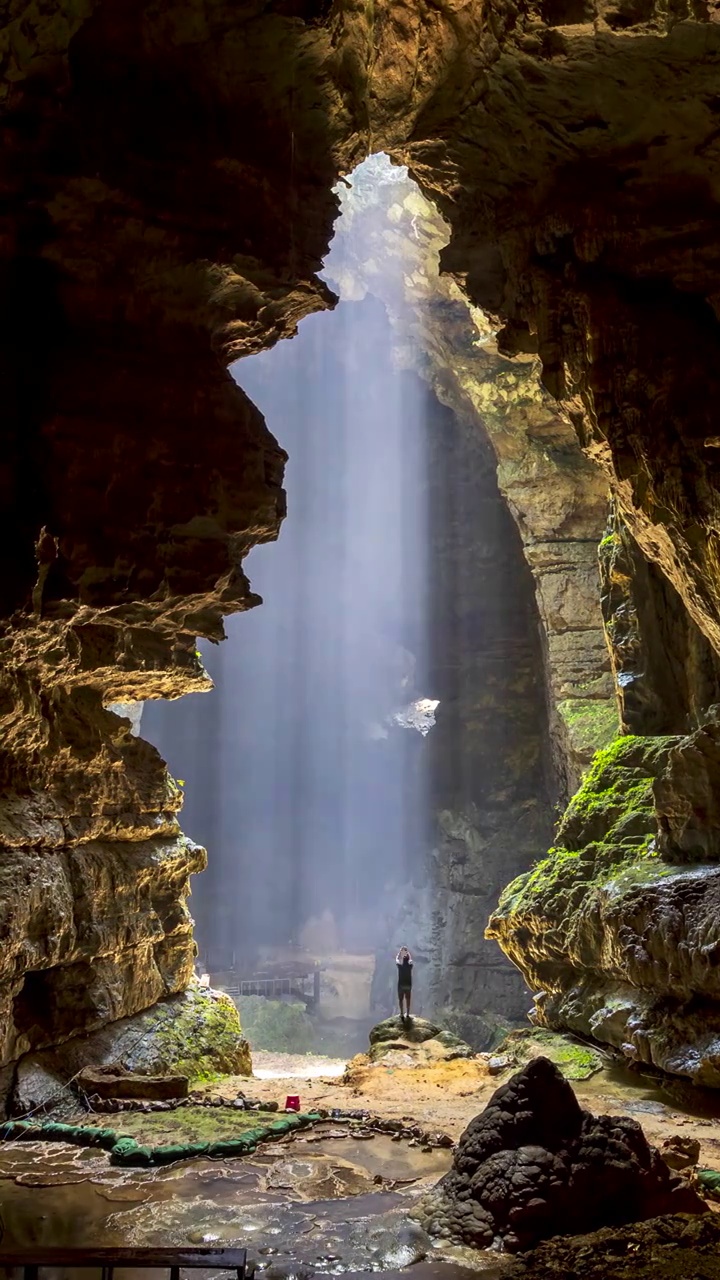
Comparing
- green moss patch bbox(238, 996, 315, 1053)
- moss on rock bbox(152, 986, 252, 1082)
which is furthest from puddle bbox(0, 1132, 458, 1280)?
green moss patch bbox(238, 996, 315, 1053)

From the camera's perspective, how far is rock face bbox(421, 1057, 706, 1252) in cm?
541

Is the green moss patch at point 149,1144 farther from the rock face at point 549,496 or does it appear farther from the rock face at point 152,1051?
the rock face at point 549,496

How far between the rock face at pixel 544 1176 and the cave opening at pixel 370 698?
70.7 ft

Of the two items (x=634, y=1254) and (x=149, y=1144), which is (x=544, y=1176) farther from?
(x=149, y=1144)

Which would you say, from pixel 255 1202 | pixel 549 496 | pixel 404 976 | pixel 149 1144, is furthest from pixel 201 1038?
pixel 549 496

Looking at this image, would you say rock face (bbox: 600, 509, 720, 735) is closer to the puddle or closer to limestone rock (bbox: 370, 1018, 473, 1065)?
limestone rock (bbox: 370, 1018, 473, 1065)

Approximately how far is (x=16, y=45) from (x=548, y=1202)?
9.94m

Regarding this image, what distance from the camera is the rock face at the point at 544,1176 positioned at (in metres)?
5.41

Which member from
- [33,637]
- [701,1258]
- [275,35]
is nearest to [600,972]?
[701,1258]

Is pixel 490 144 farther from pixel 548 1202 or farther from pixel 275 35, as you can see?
pixel 548 1202

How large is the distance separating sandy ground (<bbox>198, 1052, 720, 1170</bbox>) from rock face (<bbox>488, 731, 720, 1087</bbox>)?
0.48 m

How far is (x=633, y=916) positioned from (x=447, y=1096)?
3986 millimetres

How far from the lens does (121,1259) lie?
3445mm

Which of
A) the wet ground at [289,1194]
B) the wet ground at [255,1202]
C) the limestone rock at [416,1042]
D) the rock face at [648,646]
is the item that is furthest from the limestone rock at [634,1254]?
the limestone rock at [416,1042]
